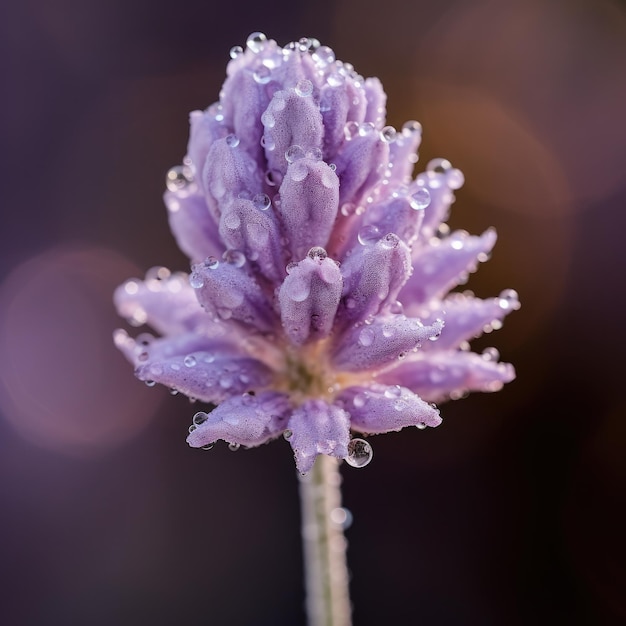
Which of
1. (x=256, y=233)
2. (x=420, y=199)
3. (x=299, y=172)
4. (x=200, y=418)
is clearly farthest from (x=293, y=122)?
(x=200, y=418)

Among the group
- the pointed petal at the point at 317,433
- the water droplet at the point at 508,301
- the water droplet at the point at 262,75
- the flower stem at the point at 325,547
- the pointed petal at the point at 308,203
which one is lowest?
the flower stem at the point at 325,547

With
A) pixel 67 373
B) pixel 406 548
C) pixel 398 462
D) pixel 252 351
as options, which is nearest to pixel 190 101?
pixel 67 373

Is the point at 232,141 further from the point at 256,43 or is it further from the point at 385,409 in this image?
the point at 385,409

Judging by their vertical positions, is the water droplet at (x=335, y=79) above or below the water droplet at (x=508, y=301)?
above

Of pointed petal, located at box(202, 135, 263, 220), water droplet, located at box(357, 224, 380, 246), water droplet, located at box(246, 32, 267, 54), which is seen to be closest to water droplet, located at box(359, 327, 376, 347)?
water droplet, located at box(357, 224, 380, 246)

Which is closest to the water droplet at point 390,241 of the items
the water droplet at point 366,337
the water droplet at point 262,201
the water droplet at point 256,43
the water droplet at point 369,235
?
the water droplet at point 369,235

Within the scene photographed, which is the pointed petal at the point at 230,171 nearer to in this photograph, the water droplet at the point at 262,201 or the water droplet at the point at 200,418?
the water droplet at the point at 262,201

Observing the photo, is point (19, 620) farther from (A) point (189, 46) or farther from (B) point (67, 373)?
(A) point (189, 46)

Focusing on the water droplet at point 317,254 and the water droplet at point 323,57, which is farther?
the water droplet at point 323,57

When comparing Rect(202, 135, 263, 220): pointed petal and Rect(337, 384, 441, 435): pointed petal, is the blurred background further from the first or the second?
Rect(202, 135, 263, 220): pointed petal
